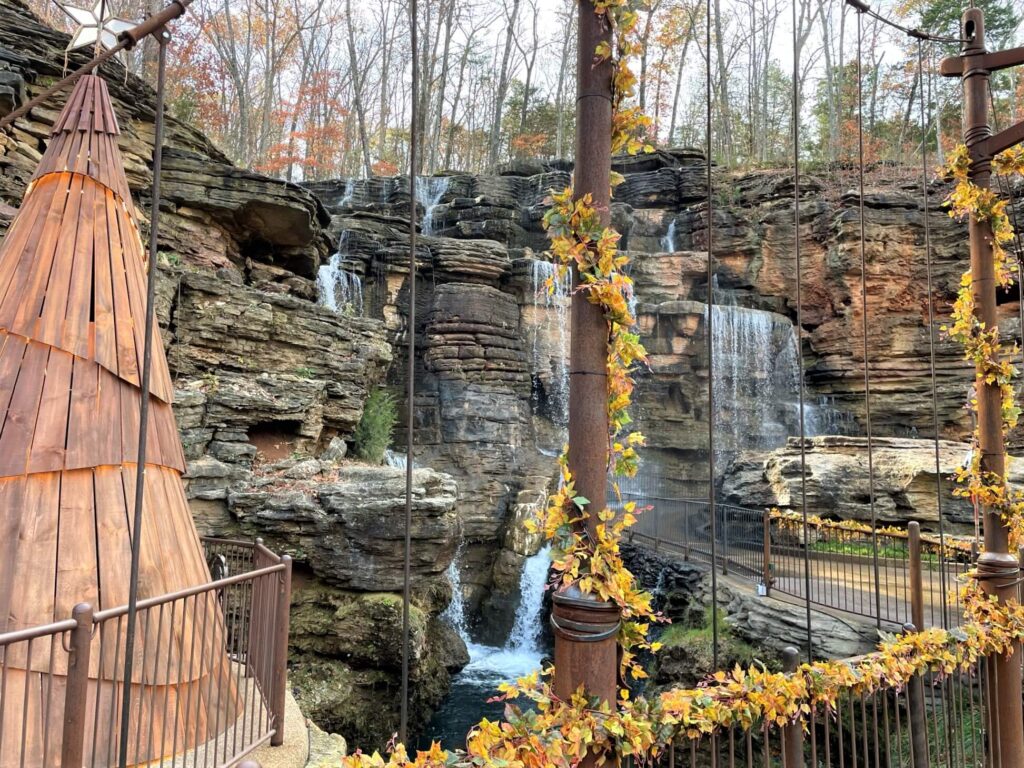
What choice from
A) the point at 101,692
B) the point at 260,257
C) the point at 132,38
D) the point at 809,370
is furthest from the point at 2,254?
the point at 809,370

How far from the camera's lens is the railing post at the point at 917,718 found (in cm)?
300

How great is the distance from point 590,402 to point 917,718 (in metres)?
2.69

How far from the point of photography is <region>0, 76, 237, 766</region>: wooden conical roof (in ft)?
10.5

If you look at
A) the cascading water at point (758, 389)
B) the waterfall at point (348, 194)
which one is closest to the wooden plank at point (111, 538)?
the cascading water at point (758, 389)

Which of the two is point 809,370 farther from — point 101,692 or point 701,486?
point 101,692

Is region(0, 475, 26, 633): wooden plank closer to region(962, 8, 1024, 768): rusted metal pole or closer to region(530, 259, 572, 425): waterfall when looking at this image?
region(962, 8, 1024, 768): rusted metal pole

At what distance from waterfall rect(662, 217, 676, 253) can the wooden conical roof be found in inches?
753

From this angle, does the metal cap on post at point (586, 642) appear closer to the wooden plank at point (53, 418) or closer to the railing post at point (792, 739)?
the railing post at point (792, 739)

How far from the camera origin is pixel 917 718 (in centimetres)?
307

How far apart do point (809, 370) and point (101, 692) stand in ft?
63.0

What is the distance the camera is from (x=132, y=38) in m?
2.13

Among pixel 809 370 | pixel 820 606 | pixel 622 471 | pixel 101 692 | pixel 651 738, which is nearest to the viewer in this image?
pixel 651 738

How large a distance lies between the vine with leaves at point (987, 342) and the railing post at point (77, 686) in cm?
515

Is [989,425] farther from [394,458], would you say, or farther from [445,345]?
[445,345]
